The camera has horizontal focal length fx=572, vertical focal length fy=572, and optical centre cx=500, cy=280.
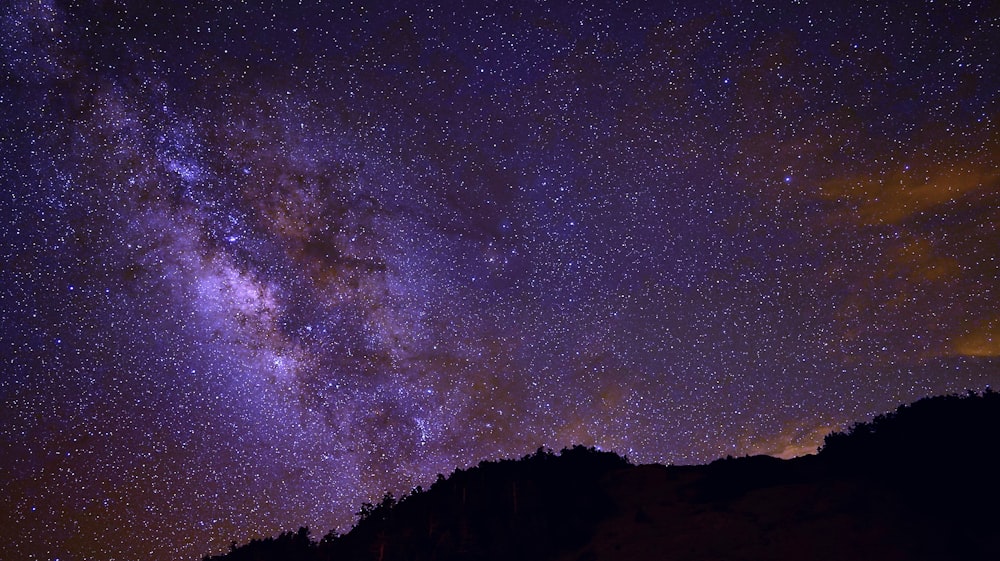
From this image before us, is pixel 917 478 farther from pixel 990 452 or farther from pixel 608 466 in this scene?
pixel 608 466

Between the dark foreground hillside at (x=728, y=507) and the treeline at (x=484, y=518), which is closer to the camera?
the dark foreground hillside at (x=728, y=507)

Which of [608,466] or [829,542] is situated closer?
[829,542]

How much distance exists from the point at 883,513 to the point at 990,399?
12.2 feet

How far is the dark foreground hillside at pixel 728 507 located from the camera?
11812 mm

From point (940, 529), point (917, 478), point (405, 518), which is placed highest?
point (405, 518)

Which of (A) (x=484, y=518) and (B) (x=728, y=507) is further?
(A) (x=484, y=518)

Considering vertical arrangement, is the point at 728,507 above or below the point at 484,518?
below

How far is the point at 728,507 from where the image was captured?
1509cm

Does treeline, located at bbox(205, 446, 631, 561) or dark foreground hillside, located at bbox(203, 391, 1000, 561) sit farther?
treeline, located at bbox(205, 446, 631, 561)

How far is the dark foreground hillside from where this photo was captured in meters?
11.8

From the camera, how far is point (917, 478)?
41.9ft

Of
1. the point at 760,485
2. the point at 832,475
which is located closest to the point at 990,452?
the point at 832,475

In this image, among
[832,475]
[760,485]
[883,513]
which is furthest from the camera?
[760,485]

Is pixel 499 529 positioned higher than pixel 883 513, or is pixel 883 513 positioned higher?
pixel 499 529
